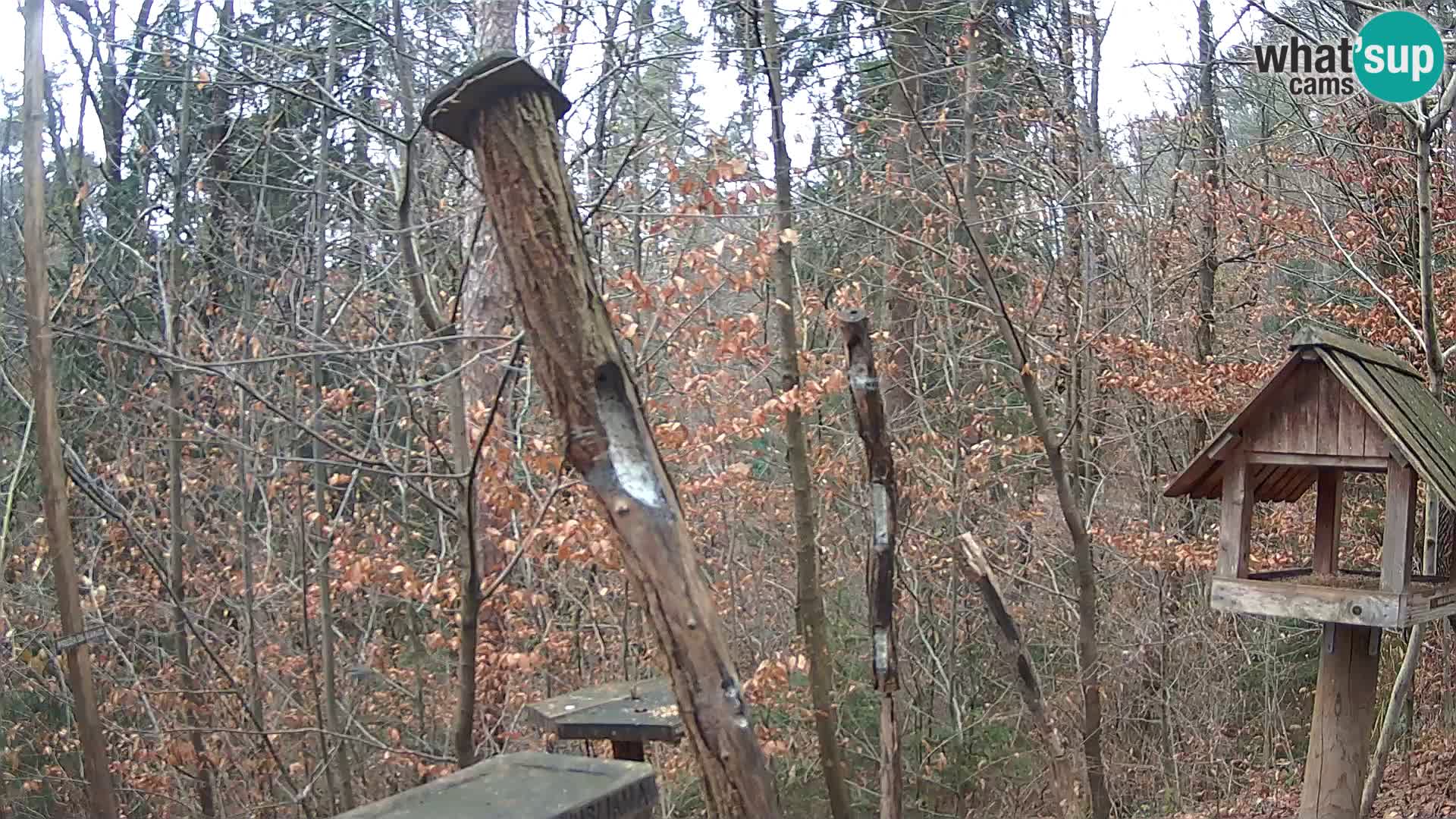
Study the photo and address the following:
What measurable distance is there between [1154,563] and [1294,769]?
2326mm

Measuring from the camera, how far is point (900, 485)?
820 cm

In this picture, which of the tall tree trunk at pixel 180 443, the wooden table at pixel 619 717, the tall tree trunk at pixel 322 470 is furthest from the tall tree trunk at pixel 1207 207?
the tall tree trunk at pixel 180 443

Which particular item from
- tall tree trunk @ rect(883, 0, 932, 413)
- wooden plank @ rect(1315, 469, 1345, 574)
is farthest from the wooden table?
tall tree trunk @ rect(883, 0, 932, 413)

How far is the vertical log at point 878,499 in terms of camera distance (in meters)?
4.59

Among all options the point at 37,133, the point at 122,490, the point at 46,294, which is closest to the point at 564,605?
the point at 122,490

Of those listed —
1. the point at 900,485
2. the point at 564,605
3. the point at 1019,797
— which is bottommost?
the point at 1019,797

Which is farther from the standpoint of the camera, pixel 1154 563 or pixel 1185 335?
pixel 1185 335

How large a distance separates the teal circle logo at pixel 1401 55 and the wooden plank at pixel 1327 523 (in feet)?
7.49

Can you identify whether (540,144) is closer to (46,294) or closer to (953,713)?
(46,294)

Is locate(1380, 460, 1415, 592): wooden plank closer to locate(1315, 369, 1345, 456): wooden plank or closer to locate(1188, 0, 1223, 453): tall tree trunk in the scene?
locate(1315, 369, 1345, 456): wooden plank

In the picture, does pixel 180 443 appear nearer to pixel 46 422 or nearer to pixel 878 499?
pixel 46 422

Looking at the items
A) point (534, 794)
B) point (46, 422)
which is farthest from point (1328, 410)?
point (46, 422)

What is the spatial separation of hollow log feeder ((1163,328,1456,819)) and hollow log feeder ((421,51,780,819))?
194 cm

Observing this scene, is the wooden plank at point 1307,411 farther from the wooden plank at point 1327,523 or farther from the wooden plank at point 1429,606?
the wooden plank at point 1429,606
